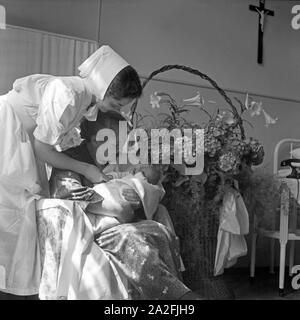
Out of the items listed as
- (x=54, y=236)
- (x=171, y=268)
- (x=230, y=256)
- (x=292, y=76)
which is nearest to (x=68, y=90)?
(x=54, y=236)

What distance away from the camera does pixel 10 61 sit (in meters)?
1.04

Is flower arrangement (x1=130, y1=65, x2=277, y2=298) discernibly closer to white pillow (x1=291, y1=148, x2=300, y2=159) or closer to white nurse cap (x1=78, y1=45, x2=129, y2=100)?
white nurse cap (x1=78, y1=45, x2=129, y2=100)

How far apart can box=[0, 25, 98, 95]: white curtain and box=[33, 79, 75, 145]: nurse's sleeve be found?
0.63 ft

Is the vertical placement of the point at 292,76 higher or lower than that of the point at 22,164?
higher

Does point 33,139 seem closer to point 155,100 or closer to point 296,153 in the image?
point 155,100

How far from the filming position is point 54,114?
2.86 ft

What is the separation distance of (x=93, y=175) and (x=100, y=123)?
160 millimetres

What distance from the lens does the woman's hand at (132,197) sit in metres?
0.93

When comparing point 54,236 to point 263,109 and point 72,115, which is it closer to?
point 72,115

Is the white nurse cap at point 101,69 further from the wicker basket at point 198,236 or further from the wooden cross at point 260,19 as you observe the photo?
the wooden cross at point 260,19

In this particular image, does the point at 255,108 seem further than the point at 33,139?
Yes

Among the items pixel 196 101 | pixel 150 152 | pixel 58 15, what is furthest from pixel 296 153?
pixel 58 15

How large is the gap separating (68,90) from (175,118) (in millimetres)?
356
